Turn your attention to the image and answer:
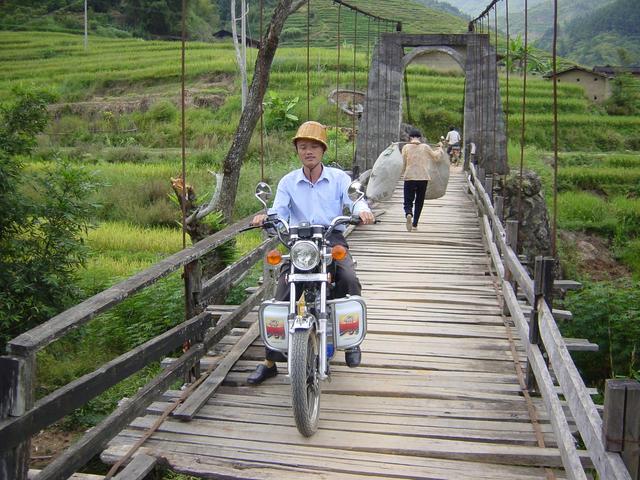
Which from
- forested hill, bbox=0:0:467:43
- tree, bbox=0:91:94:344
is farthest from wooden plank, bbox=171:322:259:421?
forested hill, bbox=0:0:467:43

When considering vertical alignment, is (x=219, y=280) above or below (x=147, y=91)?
below

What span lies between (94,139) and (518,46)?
1758cm

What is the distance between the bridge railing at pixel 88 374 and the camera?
194 cm

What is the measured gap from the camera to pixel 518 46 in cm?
3022

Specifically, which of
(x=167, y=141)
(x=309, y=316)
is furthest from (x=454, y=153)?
(x=309, y=316)

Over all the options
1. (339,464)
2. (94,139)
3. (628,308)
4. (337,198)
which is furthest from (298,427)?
(94,139)

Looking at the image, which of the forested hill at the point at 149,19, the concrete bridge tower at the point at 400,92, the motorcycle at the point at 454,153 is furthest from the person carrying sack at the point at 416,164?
the forested hill at the point at 149,19

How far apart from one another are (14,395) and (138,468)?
2.59 ft

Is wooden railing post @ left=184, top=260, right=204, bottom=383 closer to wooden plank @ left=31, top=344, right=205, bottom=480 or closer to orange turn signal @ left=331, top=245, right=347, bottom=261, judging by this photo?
wooden plank @ left=31, top=344, right=205, bottom=480

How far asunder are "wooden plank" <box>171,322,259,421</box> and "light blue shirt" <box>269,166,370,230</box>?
2.63 feet

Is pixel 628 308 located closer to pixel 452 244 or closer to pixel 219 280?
pixel 452 244

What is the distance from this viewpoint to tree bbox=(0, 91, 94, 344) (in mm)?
6301

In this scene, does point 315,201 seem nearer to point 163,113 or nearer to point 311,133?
point 311,133

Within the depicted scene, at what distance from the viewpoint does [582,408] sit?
2137mm
